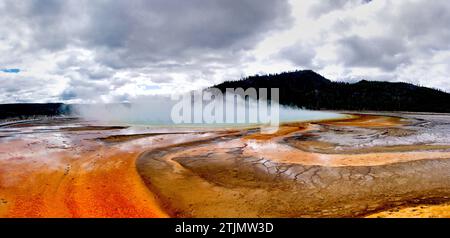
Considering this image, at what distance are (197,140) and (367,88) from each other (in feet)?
368

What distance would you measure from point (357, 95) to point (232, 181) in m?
113

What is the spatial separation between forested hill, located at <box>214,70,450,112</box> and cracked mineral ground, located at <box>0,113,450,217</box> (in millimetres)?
75543

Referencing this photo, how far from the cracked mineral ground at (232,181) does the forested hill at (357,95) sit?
75.5m

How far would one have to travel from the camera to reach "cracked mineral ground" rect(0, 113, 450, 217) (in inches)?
261

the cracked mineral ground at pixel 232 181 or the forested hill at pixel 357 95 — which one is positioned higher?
the forested hill at pixel 357 95

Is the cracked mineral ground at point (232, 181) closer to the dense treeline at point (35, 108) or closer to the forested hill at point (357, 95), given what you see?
the forested hill at point (357, 95)

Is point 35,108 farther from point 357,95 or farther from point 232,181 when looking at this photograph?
point 232,181

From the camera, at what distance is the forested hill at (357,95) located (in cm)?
8750

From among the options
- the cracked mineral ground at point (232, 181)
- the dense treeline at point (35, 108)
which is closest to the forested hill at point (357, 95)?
the dense treeline at point (35, 108)

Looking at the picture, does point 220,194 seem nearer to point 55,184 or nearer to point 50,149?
point 55,184

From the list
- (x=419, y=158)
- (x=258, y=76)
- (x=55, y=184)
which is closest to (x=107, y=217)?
(x=55, y=184)

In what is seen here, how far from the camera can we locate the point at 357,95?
11144cm

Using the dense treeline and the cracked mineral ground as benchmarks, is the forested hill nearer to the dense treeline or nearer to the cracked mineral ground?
the dense treeline

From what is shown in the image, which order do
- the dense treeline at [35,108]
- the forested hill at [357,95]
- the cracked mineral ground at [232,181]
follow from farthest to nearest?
the forested hill at [357,95] < the dense treeline at [35,108] < the cracked mineral ground at [232,181]
